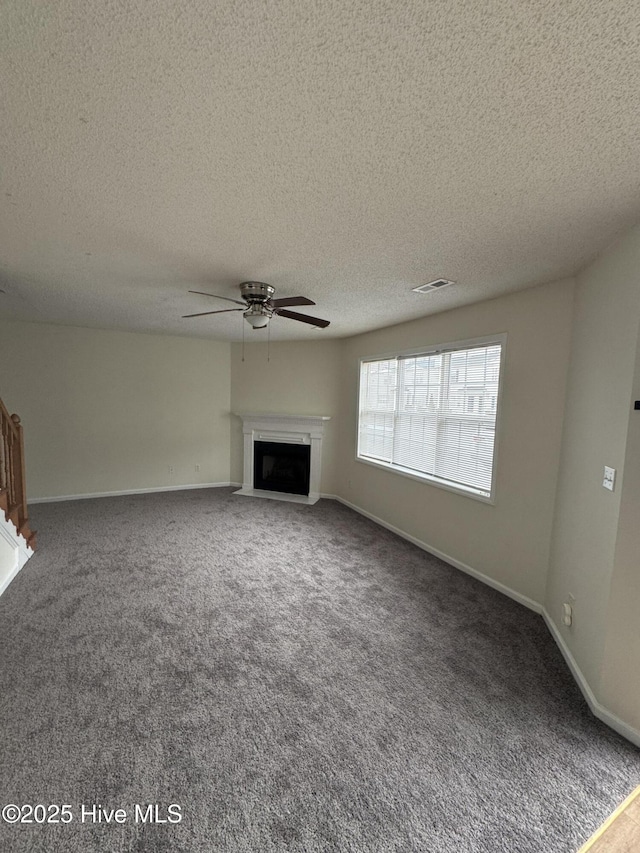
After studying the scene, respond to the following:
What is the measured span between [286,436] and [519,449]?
3502 millimetres

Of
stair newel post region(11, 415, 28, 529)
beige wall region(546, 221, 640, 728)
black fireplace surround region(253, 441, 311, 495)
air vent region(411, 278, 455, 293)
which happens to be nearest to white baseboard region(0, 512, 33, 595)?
stair newel post region(11, 415, 28, 529)

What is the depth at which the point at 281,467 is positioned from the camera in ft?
18.7

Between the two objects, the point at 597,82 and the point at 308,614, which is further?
the point at 308,614

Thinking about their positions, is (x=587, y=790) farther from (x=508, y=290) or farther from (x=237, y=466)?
(x=237, y=466)

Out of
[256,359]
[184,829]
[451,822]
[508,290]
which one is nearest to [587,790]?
[451,822]

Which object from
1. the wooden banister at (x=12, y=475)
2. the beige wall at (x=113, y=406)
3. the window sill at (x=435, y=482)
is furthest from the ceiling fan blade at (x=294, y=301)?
the beige wall at (x=113, y=406)

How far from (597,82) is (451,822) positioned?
252 cm

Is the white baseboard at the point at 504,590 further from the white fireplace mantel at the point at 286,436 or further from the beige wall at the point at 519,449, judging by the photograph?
the white fireplace mantel at the point at 286,436

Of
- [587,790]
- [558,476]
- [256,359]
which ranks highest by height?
[256,359]

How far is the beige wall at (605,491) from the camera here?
5.53 feet

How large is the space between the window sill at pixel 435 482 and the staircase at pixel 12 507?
12.3 feet

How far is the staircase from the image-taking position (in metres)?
2.88

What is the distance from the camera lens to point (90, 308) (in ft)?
12.1

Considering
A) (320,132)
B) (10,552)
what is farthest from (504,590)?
(10,552)
